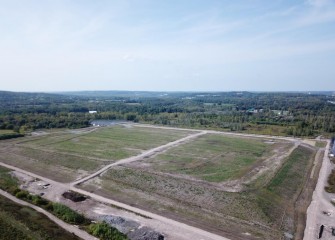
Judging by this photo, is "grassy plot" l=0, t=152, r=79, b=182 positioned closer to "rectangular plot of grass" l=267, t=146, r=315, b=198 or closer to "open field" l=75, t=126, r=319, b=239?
"open field" l=75, t=126, r=319, b=239

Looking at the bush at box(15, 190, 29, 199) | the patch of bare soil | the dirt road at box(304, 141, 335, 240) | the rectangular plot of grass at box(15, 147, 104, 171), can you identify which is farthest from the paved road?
the dirt road at box(304, 141, 335, 240)

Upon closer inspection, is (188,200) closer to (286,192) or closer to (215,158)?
(286,192)

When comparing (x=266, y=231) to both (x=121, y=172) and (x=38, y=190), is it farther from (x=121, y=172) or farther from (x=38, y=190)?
(x=38, y=190)

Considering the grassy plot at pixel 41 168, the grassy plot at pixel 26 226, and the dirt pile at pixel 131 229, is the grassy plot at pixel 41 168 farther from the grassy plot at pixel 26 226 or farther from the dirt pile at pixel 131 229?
the dirt pile at pixel 131 229

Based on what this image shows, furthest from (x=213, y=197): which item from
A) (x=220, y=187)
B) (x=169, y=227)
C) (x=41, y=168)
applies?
(x=41, y=168)

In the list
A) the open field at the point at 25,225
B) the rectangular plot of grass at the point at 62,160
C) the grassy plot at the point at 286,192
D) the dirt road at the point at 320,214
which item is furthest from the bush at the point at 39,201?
the dirt road at the point at 320,214

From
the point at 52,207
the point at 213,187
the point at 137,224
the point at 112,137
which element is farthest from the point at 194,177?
the point at 112,137
